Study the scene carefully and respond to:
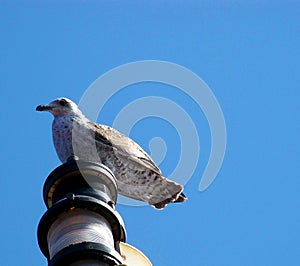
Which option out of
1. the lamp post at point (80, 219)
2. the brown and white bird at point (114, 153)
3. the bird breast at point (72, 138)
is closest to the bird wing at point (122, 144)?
the brown and white bird at point (114, 153)

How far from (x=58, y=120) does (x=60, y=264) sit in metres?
4.68

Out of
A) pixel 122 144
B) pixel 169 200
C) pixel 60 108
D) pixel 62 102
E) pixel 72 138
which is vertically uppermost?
pixel 62 102

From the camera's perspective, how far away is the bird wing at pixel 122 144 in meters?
8.45

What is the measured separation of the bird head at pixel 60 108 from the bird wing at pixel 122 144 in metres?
0.28

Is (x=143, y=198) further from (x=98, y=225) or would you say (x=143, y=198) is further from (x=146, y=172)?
(x=98, y=225)

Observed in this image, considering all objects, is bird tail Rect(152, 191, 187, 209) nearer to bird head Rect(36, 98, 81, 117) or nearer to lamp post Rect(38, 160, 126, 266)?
bird head Rect(36, 98, 81, 117)

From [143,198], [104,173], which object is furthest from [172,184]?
[104,173]

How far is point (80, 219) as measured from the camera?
4.17 meters

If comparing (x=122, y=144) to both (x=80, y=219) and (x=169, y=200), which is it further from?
(x=80, y=219)

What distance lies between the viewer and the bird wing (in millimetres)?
8445

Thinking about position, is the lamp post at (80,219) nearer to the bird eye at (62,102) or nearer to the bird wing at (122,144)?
the bird wing at (122,144)

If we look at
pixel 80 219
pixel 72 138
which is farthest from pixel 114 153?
pixel 80 219

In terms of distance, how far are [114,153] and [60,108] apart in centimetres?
80

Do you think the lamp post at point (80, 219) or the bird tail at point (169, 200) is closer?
the lamp post at point (80, 219)
